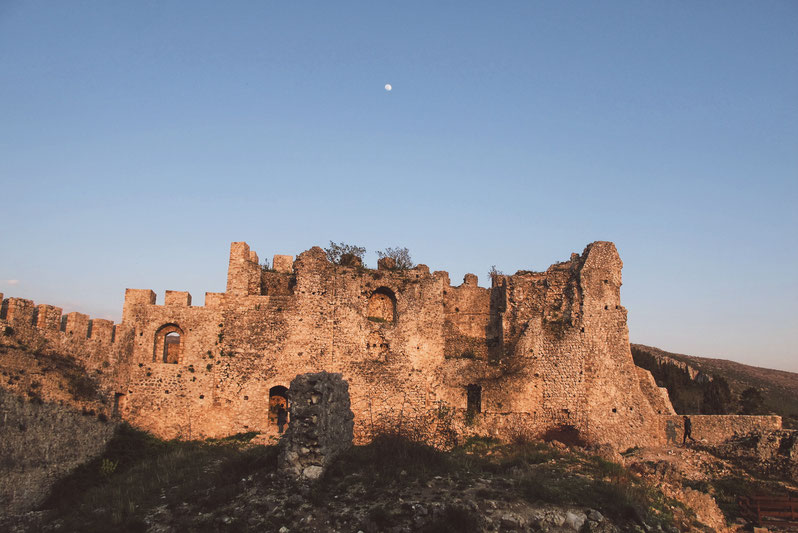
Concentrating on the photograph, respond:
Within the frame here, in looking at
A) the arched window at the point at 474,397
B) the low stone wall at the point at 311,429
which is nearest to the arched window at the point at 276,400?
the arched window at the point at 474,397

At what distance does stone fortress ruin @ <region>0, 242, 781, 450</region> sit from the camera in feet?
67.2

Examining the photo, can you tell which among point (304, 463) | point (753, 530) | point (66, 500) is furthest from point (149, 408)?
point (753, 530)

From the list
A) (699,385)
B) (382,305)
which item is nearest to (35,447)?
(382,305)

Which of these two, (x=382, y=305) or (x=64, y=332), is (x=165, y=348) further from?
(x=382, y=305)

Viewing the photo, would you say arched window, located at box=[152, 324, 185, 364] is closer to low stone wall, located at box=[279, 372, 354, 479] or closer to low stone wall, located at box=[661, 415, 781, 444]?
low stone wall, located at box=[279, 372, 354, 479]

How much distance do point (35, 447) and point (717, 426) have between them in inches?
968

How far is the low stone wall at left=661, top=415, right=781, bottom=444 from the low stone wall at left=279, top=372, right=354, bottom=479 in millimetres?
16170

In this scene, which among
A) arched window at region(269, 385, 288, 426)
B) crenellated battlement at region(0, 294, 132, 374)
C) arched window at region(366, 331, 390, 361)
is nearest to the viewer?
crenellated battlement at region(0, 294, 132, 374)

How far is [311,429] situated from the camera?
12641 mm

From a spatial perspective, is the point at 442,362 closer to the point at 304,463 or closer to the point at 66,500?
the point at 304,463

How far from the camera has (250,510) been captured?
433 inches

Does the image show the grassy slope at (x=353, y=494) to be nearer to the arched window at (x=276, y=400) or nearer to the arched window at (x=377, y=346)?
the arched window at (x=276, y=400)

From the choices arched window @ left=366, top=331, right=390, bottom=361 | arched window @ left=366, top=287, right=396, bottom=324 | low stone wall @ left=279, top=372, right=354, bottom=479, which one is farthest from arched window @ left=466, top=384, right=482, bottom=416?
low stone wall @ left=279, top=372, right=354, bottom=479

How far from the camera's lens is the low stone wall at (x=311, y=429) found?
12.4 metres
